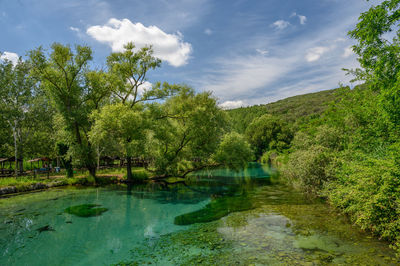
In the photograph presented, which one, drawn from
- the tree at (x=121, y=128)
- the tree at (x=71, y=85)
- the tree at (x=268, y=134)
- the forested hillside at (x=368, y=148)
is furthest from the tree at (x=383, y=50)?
the tree at (x=268, y=134)

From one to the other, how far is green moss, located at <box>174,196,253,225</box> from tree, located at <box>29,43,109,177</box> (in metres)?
16.5

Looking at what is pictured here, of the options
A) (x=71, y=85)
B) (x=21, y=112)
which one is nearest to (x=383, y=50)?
(x=71, y=85)

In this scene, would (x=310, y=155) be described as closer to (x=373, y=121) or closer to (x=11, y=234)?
(x=373, y=121)

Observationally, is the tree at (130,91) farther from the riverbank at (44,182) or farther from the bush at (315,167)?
the bush at (315,167)

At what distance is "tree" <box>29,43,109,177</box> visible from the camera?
23.2 m

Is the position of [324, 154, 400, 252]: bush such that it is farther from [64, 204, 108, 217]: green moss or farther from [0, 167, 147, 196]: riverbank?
[0, 167, 147, 196]: riverbank

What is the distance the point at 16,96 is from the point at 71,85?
10178 mm

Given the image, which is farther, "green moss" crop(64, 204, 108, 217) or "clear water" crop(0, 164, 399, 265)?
"green moss" crop(64, 204, 108, 217)

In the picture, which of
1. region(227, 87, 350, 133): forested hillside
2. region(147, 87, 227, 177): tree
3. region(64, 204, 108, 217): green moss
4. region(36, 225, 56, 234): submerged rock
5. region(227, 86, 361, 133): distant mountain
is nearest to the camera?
region(36, 225, 56, 234): submerged rock

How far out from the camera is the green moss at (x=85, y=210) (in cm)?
1392

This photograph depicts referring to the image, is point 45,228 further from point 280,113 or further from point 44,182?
point 280,113

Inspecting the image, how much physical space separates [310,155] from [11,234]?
1686cm

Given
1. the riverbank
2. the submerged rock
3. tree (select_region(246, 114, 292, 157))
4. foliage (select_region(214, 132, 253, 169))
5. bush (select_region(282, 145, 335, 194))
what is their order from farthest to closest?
tree (select_region(246, 114, 292, 157)), foliage (select_region(214, 132, 253, 169)), the riverbank, bush (select_region(282, 145, 335, 194)), the submerged rock

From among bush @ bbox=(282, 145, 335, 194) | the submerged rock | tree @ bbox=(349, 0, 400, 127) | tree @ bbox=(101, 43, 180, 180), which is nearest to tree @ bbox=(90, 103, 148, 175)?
tree @ bbox=(101, 43, 180, 180)
